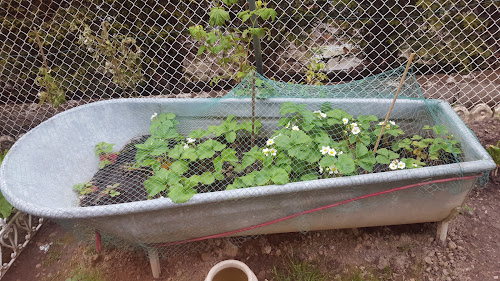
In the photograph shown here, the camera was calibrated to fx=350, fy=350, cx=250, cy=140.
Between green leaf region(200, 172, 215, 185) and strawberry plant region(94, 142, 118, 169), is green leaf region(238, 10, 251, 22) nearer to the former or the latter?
green leaf region(200, 172, 215, 185)

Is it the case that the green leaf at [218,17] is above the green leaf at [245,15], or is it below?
below

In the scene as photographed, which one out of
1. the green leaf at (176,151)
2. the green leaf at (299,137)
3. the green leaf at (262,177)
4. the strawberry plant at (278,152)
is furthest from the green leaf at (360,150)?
the green leaf at (176,151)

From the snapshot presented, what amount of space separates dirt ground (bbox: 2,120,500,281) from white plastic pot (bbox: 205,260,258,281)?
374mm

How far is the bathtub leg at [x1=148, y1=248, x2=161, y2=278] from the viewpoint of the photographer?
1.87 m

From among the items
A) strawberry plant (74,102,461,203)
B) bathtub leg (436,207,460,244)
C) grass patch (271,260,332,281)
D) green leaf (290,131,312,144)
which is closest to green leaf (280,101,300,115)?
strawberry plant (74,102,461,203)

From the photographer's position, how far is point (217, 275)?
1610 mm

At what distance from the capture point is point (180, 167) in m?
1.93

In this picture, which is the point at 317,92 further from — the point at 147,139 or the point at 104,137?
the point at 104,137

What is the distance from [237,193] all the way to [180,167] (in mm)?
542

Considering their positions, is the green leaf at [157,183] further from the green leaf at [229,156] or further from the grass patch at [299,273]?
the grass patch at [299,273]

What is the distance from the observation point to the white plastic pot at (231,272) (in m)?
1.56

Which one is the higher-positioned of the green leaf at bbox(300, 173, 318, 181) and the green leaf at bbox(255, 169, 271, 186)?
the green leaf at bbox(300, 173, 318, 181)

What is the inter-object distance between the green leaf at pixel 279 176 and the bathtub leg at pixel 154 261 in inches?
30.3

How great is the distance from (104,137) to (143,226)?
2.68 ft
